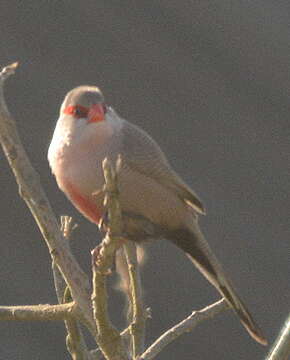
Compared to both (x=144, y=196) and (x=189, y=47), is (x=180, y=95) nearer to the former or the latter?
(x=189, y=47)

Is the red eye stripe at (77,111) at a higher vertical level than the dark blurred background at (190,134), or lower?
higher

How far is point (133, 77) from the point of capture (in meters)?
5.83

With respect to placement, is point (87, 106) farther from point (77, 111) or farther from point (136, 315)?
point (136, 315)

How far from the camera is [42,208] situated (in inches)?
93.8

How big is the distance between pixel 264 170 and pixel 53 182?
1.08 meters

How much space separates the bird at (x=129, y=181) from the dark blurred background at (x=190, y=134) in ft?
7.85

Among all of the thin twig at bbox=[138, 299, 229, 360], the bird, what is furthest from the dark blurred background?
the thin twig at bbox=[138, 299, 229, 360]

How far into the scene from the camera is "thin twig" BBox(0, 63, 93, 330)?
7.72ft

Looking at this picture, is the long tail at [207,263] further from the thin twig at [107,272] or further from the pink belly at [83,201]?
the thin twig at [107,272]

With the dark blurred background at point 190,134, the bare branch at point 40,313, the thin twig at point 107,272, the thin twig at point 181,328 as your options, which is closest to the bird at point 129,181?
the thin twig at point 181,328

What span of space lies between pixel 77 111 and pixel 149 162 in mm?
260

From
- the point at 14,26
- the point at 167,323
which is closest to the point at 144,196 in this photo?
the point at 167,323

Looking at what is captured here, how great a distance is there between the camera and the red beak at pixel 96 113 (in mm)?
3023

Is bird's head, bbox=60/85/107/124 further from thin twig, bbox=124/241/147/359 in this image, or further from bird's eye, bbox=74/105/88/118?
thin twig, bbox=124/241/147/359
